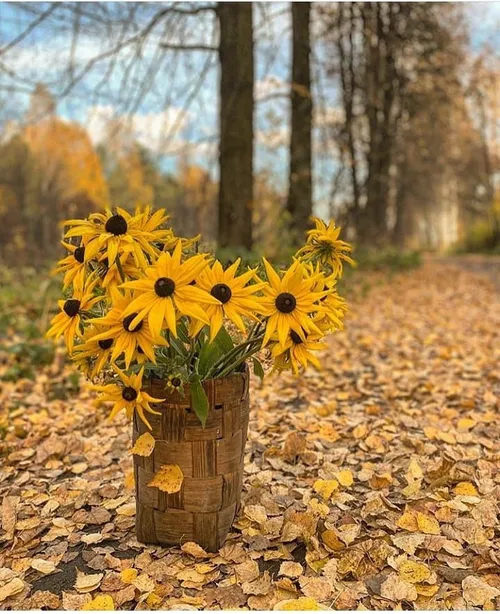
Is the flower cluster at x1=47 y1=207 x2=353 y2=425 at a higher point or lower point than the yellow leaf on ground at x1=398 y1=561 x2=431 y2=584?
higher

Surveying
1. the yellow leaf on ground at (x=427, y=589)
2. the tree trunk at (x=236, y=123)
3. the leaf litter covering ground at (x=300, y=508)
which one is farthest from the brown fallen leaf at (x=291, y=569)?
the tree trunk at (x=236, y=123)

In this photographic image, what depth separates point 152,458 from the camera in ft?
5.87

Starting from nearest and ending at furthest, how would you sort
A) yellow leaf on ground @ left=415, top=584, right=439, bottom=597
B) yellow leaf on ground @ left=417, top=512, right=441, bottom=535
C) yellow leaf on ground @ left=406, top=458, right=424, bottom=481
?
yellow leaf on ground @ left=415, top=584, right=439, bottom=597 → yellow leaf on ground @ left=417, top=512, right=441, bottom=535 → yellow leaf on ground @ left=406, top=458, right=424, bottom=481

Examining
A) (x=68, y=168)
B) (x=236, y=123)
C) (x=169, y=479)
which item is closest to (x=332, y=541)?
(x=169, y=479)

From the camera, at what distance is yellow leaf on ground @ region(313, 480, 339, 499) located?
7.41ft

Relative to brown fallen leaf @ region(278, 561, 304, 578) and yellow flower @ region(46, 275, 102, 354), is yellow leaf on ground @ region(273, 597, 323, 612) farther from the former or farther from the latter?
yellow flower @ region(46, 275, 102, 354)

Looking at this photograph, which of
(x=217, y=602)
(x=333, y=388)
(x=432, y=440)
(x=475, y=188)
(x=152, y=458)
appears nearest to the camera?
(x=217, y=602)

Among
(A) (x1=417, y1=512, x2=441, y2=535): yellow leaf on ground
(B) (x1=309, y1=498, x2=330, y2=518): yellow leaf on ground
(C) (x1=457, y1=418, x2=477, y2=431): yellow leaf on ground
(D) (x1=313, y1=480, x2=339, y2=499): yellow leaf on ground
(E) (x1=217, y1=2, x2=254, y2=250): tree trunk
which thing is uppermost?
(E) (x1=217, y1=2, x2=254, y2=250): tree trunk

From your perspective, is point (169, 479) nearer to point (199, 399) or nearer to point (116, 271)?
point (199, 399)

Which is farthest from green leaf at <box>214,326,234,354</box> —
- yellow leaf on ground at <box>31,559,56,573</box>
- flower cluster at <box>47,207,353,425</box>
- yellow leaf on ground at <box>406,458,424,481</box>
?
yellow leaf on ground at <box>406,458,424,481</box>

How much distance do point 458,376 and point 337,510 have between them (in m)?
2.20

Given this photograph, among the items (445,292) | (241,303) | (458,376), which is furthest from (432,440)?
(445,292)

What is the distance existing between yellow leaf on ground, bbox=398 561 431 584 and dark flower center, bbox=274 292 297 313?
89 centimetres

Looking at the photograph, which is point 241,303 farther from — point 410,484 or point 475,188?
point 475,188
